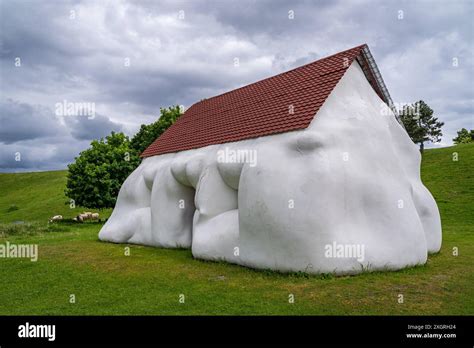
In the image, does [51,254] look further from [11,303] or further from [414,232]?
[414,232]

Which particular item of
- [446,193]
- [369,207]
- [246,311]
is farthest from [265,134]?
[446,193]

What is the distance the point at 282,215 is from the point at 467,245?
10532mm

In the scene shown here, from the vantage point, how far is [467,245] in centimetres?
1603

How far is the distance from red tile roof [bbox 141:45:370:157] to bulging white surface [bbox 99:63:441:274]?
0.38 m

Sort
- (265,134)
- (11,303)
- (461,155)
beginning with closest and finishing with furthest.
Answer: (11,303) < (265,134) < (461,155)

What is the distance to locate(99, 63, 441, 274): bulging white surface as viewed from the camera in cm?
996

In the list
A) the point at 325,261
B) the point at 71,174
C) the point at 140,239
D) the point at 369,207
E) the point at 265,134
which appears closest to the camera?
the point at 325,261

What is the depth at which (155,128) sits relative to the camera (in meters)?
38.2

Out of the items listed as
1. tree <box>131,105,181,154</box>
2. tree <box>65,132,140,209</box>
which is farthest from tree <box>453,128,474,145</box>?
tree <box>65,132,140,209</box>

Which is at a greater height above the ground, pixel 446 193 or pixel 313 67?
pixel 313 67

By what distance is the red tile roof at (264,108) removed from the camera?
39.9 feet

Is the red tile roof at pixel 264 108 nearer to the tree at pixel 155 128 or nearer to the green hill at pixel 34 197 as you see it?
the tree at pixel 155 128

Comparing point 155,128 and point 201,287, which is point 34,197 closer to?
point 155,128

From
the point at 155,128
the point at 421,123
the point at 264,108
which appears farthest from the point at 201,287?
the point at 421,123
